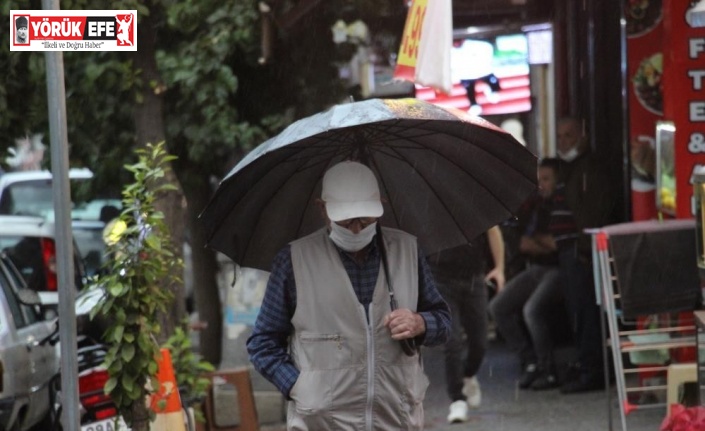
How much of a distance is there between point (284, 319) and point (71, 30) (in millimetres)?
1431

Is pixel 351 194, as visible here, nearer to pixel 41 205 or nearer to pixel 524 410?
pixel 524 410

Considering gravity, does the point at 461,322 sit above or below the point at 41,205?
below

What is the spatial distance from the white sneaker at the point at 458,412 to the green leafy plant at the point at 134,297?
126 inches

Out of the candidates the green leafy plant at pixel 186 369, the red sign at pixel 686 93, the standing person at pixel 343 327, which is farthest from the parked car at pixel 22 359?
the standing person at pixel 343 327

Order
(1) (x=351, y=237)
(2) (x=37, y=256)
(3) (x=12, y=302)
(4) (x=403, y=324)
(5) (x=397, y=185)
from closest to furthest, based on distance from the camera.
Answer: (4) (x=403, y=324) < (1) (x=351, y=237) < (5) (x=397, y=185) < (3) (x=12, y=302) < (2) (x=37, y=256)

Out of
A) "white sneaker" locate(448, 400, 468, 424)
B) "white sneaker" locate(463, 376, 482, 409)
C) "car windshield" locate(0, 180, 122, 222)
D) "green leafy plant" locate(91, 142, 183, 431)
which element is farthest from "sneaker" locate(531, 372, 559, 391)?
"car windshield" locate(0, 180, 122, 222)

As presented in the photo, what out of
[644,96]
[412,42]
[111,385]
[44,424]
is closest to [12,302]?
[44,424]

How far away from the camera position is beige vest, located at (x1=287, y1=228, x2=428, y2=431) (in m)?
4.88

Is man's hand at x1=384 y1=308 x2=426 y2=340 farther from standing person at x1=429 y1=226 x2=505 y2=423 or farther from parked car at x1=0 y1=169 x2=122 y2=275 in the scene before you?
parked car at x1=0 y1=169 x2=122 y2=275

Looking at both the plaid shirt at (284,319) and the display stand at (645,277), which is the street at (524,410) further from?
the plaid shirt at (284,319)

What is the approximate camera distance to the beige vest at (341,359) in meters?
4.88

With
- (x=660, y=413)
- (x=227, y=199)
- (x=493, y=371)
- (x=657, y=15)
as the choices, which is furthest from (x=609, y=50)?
(x=227, y=199)

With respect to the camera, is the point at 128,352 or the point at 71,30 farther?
the point at 128,352

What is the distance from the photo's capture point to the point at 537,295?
1128 centimetres
